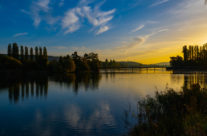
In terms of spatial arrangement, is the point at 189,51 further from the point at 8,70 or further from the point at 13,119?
the point at 13,119

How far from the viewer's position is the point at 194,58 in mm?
141250

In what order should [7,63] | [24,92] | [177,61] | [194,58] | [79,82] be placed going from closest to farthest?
[24,92] → [79,82] → [7,63] → [194,58] → [177,61]

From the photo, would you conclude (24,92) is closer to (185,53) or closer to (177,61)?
(185,53)

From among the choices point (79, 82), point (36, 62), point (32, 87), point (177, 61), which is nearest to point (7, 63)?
point (36, 62)

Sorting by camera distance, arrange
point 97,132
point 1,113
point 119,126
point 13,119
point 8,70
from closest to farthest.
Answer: point 97,132 → point 119,126 → point 13,119 → point 1,113 → point 8,70

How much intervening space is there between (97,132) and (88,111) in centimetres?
630

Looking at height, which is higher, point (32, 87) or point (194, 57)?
point (194, 57)

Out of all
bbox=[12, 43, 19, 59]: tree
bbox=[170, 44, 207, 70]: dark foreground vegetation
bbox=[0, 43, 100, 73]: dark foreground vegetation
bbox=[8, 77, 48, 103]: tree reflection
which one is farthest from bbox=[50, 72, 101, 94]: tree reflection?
bbox=[170, 44, 207, 70]: dark foreground vegetation

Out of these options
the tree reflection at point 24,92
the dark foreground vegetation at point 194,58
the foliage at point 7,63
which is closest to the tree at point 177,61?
the dark foreground vegetation at point 194,58

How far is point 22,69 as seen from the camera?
319 ft

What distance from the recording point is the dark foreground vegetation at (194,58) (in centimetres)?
13276

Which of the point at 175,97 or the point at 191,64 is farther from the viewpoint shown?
the point at 191,64

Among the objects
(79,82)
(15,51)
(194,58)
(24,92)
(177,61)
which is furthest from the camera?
(177,61)

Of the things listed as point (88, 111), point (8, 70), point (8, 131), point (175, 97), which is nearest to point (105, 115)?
point (88, 111)
